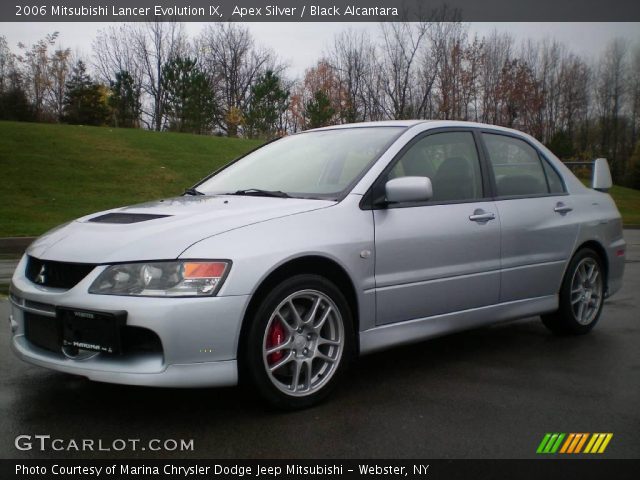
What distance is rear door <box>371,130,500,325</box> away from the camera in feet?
13.1

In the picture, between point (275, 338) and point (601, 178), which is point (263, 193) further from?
point (601, 178)

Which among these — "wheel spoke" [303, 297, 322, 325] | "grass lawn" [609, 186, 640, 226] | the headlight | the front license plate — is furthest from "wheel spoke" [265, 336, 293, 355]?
"grass lawn" [609, 186, 640, 226]

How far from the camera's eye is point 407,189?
3898 millimetres

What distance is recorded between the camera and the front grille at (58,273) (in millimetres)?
3348

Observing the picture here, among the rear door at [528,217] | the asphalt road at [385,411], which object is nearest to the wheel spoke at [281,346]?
the asphalt road at [385,411]

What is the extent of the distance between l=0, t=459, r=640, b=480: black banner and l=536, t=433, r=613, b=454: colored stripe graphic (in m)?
0.13

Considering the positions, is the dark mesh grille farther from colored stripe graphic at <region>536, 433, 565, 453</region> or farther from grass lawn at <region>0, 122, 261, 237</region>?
grass lawn at <region>0, 122, 261, 237</region>

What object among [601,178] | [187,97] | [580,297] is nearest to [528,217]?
[580,297]

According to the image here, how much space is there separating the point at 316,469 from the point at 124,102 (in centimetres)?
5298

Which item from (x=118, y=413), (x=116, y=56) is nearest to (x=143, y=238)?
(x=118, y=413)

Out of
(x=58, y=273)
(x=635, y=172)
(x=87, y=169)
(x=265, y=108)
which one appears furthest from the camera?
(x=265, y=108)

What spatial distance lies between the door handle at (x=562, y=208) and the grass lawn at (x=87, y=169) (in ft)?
40.9

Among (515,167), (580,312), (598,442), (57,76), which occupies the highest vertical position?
(57,76)

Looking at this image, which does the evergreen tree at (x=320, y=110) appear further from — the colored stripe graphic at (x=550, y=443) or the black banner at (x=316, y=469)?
the black banner at (x=316, y=469)
